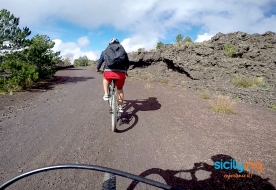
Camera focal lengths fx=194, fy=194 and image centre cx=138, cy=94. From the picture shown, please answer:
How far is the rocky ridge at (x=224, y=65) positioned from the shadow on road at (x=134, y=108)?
4186 mm

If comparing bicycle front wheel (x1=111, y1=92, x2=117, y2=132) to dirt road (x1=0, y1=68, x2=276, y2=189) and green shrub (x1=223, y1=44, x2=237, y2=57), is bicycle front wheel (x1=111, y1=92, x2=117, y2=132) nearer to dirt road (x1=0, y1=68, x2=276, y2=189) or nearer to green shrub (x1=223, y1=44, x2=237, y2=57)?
dirt road (x1=0, y1=68, x2=276, y2=189)

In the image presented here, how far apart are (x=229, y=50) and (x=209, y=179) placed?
13.4 m

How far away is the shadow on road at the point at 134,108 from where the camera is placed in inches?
203

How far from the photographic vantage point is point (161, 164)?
10.9ft

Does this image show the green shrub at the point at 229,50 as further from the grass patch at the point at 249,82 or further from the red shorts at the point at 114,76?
the red shorts at the point at 114,76

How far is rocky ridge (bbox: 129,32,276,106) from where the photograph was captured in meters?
10.6

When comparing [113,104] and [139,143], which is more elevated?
[113,104]

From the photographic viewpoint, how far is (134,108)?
646 centimetres

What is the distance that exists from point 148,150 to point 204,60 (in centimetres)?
1173

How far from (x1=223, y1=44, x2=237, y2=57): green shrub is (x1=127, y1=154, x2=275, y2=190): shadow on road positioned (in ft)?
41.4

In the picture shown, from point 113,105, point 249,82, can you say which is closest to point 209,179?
point 113,105

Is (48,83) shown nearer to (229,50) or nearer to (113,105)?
(113,105)

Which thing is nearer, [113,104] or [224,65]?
[113,104]

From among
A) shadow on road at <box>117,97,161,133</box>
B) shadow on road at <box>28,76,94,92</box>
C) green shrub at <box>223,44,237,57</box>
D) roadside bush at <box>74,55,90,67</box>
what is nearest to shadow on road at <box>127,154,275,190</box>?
shadow on road at <box>117,97,161,133</box>
